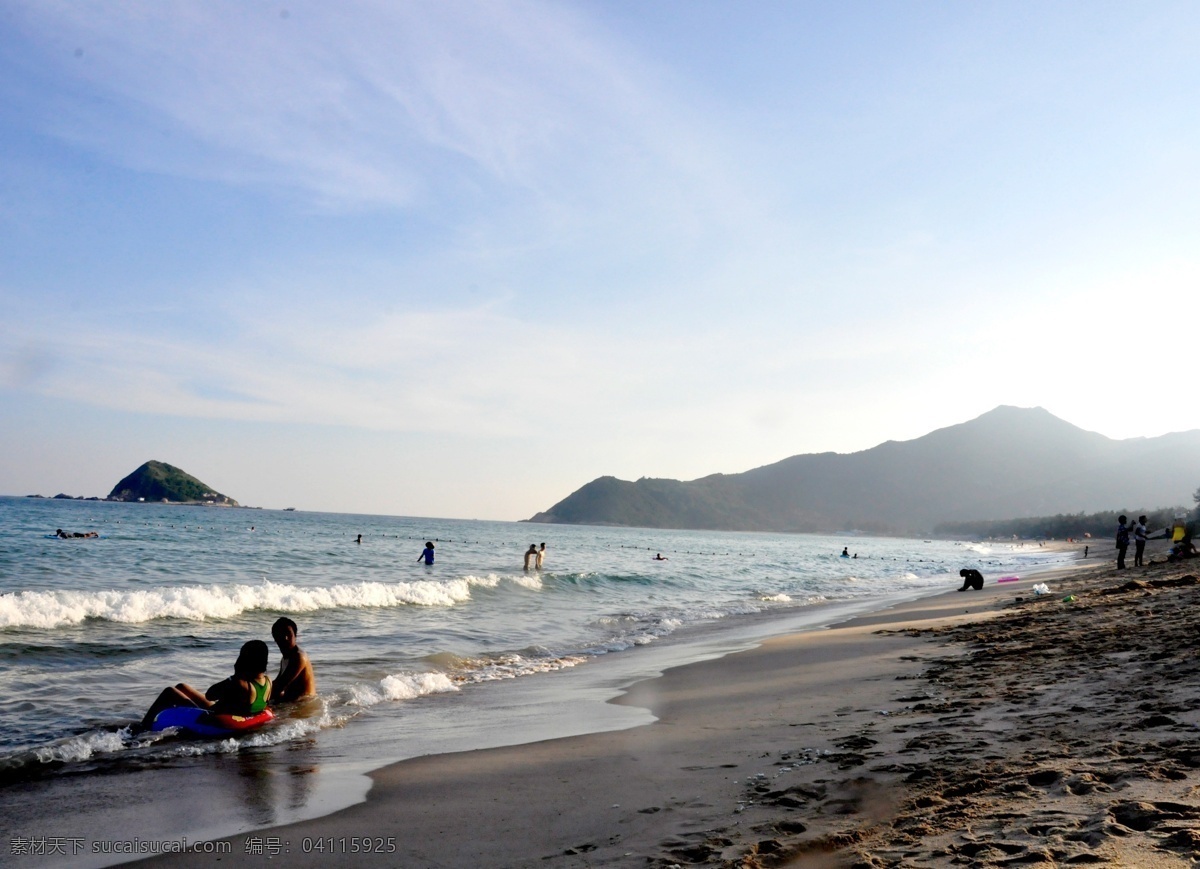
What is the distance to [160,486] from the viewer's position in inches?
6535

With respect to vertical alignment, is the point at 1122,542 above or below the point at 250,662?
above

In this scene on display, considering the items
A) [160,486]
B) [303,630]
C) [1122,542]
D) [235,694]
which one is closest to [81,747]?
[235,694]

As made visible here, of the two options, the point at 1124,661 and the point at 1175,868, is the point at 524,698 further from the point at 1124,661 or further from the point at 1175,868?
the point at 1175,868

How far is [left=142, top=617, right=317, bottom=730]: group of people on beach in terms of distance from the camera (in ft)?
25.2

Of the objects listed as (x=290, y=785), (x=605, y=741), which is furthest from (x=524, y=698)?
(x=290, y=785)

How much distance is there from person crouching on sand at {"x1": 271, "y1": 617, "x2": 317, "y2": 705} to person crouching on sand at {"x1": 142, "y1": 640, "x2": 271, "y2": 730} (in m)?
0.42

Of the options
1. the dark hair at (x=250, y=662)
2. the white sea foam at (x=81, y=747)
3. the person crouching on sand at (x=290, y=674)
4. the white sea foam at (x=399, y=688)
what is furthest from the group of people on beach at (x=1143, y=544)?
the white sea foam at (x=81, y=747)

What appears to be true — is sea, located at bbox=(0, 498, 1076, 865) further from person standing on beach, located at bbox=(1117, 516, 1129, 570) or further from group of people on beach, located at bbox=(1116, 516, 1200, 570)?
group of people on beach, located at bbox=(1116, 516, 1200, 570)

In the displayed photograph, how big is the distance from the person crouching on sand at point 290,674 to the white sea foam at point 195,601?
765cm

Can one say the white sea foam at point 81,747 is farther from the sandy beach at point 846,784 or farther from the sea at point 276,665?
the sandy beach at point 846,784

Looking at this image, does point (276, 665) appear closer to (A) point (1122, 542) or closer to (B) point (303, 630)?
(B) point (303, 630)

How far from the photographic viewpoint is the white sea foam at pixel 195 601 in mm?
Result: 14133

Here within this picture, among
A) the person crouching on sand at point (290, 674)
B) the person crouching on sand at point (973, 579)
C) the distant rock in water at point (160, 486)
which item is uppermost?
the distant rock in water at point (160, 486)

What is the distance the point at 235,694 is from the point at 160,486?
184 metres
